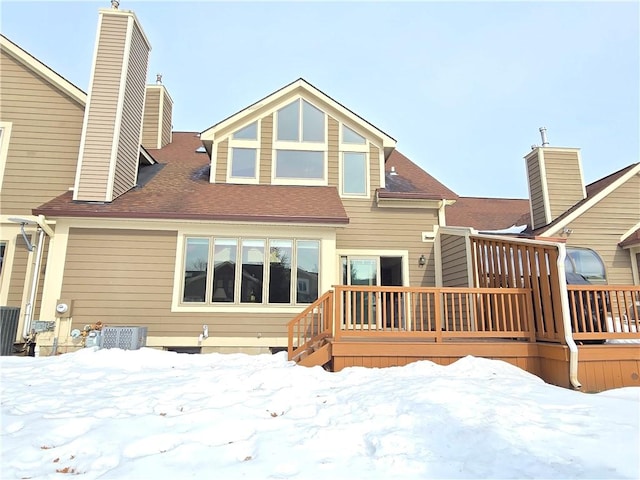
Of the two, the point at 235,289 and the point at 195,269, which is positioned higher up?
the point at 195,269

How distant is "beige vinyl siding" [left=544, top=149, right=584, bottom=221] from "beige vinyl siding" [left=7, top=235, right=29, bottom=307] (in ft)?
44.8

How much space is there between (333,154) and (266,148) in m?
1.81

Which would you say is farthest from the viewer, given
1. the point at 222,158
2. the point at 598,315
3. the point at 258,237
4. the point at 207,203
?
the point at 222,158

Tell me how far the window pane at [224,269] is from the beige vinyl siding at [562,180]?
9120 millimetres

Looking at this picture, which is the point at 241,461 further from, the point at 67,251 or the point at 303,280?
the point at 67,251

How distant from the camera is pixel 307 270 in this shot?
8086 mm

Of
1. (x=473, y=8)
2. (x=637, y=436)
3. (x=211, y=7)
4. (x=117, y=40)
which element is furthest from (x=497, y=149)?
(x=637, y=436)

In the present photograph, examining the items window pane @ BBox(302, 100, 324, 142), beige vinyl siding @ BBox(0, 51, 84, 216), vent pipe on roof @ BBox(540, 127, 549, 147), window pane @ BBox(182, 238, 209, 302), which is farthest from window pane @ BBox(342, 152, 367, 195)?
beige vinyl siding @ BBox(0, 51, 84, 216)

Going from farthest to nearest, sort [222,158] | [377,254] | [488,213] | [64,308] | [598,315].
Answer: [488,213]
[222,158]
[377,254]
[64,308]
[598,315]

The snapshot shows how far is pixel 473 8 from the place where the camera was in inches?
383

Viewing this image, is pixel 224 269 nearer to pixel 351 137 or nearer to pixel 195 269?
pixel 195 269

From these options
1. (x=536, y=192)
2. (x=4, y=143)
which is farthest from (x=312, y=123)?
(x=4, y=143)

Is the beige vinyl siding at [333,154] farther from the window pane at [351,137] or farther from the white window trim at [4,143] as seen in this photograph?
the white window trim at [4,143]

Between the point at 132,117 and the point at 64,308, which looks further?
the point at 132,117
